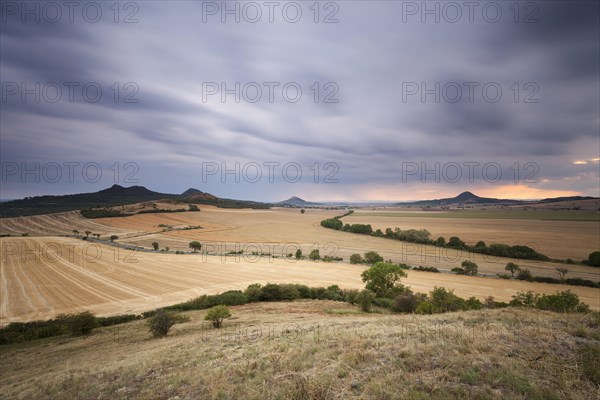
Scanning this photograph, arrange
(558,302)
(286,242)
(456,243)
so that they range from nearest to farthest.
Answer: (558,302)
(456,243)
(286,242)

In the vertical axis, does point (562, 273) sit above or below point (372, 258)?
below

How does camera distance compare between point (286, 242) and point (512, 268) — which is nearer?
point (512, 268)

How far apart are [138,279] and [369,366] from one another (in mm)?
53663

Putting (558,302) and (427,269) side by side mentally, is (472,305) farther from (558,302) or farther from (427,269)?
(427,269)

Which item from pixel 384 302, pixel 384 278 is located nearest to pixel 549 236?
pixel 384 278

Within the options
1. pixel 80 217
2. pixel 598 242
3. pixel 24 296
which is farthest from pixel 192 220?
pixel 598 242

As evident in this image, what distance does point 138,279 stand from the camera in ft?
161

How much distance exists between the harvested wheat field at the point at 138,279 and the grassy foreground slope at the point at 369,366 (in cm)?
2837

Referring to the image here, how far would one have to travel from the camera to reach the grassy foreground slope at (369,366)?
6602mm

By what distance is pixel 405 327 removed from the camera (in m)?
12.2

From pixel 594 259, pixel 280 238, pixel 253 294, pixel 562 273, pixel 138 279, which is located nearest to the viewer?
pixel 253 294

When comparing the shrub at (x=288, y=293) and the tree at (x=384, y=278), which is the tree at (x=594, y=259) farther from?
the shrub at (x=288, y=293)

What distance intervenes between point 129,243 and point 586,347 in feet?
326

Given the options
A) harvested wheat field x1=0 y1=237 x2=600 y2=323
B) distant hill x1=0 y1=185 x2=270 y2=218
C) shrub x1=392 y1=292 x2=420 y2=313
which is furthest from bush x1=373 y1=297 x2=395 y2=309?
distant hill x1=0 y1=185 x2=270 y2=218
